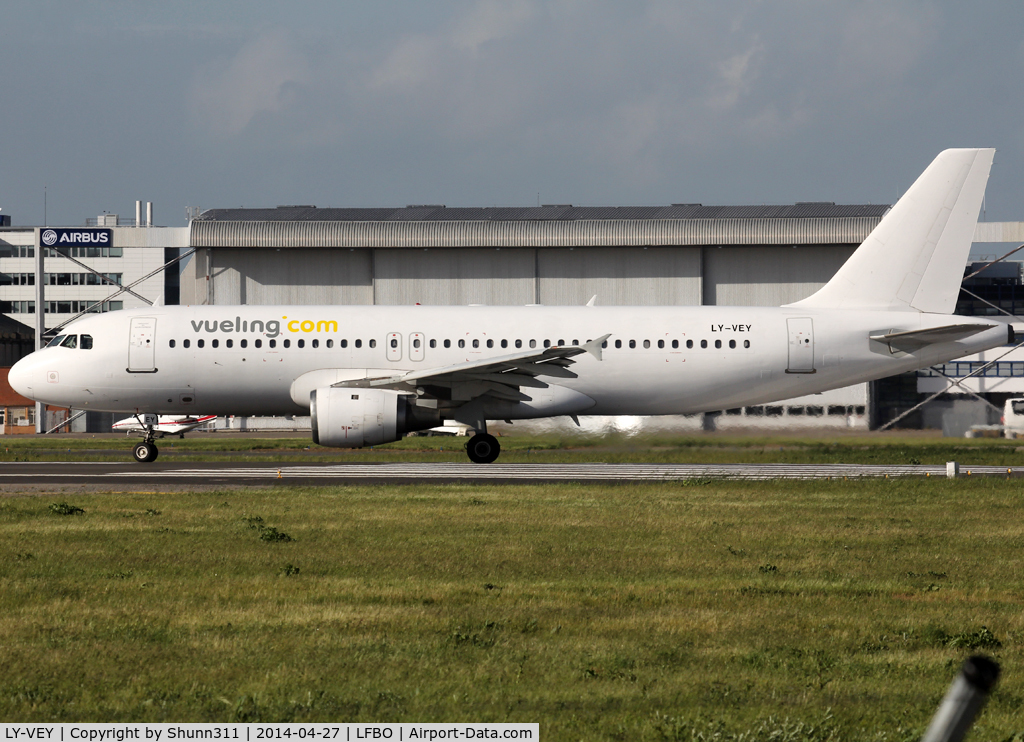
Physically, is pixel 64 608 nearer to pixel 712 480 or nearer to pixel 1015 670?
pixel 1015 670

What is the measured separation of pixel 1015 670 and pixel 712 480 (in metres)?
16.0

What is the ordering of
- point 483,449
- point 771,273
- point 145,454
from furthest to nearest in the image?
point 771,273 < point 145,454 < point 483,449

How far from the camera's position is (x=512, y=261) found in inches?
2288

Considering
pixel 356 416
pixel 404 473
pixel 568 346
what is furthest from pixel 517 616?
pixel 568 346

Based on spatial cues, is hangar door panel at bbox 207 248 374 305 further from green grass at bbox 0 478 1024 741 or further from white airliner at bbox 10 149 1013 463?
green grass at bbox 0 478 1024 741

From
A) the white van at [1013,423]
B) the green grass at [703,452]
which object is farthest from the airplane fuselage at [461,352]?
the white van at [1013,423]

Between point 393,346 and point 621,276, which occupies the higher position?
point 621,276

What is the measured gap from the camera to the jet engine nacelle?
26.2 m

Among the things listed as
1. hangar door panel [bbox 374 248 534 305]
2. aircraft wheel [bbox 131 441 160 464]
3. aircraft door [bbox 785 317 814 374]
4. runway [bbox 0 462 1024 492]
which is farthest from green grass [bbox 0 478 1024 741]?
hangar door panel [bbox 374 248 534 305]

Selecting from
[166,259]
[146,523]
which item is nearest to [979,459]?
[146,523]

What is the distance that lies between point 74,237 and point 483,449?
43.6 m

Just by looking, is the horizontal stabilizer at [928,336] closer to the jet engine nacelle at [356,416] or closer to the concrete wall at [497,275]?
the jet engine nacelle at [356,416]

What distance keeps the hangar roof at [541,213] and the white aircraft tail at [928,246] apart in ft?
92.3

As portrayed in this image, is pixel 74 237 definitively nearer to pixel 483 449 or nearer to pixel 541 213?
pixel 541 213
